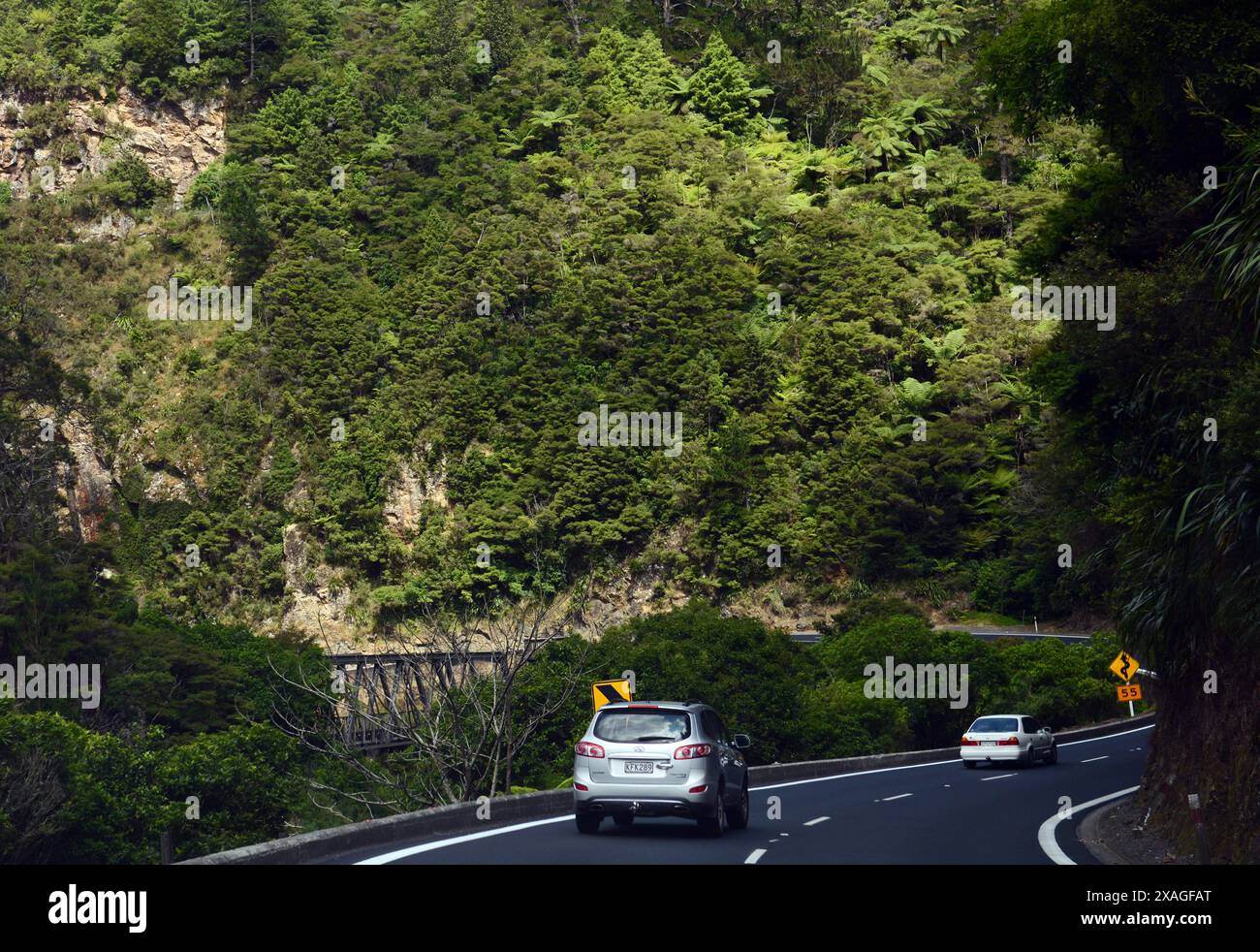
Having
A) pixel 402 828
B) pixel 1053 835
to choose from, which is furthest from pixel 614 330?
pixel 402 828

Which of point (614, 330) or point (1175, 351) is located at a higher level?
point (614, 330)

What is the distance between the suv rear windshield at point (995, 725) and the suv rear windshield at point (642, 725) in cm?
1730

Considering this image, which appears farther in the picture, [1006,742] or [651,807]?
[1006,742]

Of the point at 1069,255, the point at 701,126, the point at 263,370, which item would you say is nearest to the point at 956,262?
the point at 701,126

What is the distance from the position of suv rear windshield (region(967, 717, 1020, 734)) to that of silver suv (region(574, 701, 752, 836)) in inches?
658

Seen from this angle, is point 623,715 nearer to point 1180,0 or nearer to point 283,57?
point 1180,0

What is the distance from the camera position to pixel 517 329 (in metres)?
72.7

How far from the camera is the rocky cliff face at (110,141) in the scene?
298 ft

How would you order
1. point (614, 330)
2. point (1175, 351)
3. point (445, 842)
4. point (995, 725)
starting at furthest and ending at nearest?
point (614, 330) → point (995, 725) → point (1175, 351) → point (445, 842)

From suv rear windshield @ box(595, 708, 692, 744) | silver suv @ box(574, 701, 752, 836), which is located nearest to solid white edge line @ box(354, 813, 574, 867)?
silver suv @ box(574, 701, 752, 836)

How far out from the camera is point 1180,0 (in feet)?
52.2

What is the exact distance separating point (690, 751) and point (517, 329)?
58.9 m

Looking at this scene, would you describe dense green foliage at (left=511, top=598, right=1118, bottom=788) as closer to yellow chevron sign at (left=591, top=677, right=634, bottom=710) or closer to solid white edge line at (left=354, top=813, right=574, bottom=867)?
yellow chevron sign at (left=591, top=677, right=634, bottom=710)

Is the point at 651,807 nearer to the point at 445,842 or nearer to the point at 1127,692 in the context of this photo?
the point at 445,842
